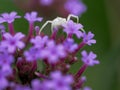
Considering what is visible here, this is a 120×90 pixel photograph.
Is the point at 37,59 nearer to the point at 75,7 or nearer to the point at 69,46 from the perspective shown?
the point at 69,46

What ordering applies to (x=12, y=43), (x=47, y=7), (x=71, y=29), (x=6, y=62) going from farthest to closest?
(x=47, y=7) → (x=71, y=29) → (x=12, y=43) → (x=6, y=62)

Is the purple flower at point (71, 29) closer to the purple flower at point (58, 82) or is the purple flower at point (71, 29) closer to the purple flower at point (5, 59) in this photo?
the purple flower at point (5, 59)

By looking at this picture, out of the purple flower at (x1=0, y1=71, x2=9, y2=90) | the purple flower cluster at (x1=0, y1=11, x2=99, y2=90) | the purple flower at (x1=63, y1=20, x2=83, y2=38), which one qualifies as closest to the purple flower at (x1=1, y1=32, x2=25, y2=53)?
the purple flower cluster at (x1=0, y1=11, x2=99, y2=90)

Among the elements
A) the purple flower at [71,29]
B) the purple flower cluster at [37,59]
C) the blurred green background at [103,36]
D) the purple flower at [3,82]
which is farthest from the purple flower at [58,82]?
the blurred green background at [103,36]

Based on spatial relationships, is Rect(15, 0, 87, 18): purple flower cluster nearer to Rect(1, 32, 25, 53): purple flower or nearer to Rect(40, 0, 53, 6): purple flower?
Rect(40, 0, 53, 6): purple flower

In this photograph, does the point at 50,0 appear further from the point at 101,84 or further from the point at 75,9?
the point at 101,84

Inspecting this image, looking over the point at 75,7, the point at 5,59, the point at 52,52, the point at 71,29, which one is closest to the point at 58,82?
the point at 52,52

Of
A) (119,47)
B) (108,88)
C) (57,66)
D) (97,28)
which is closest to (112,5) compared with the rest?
(97,28)
